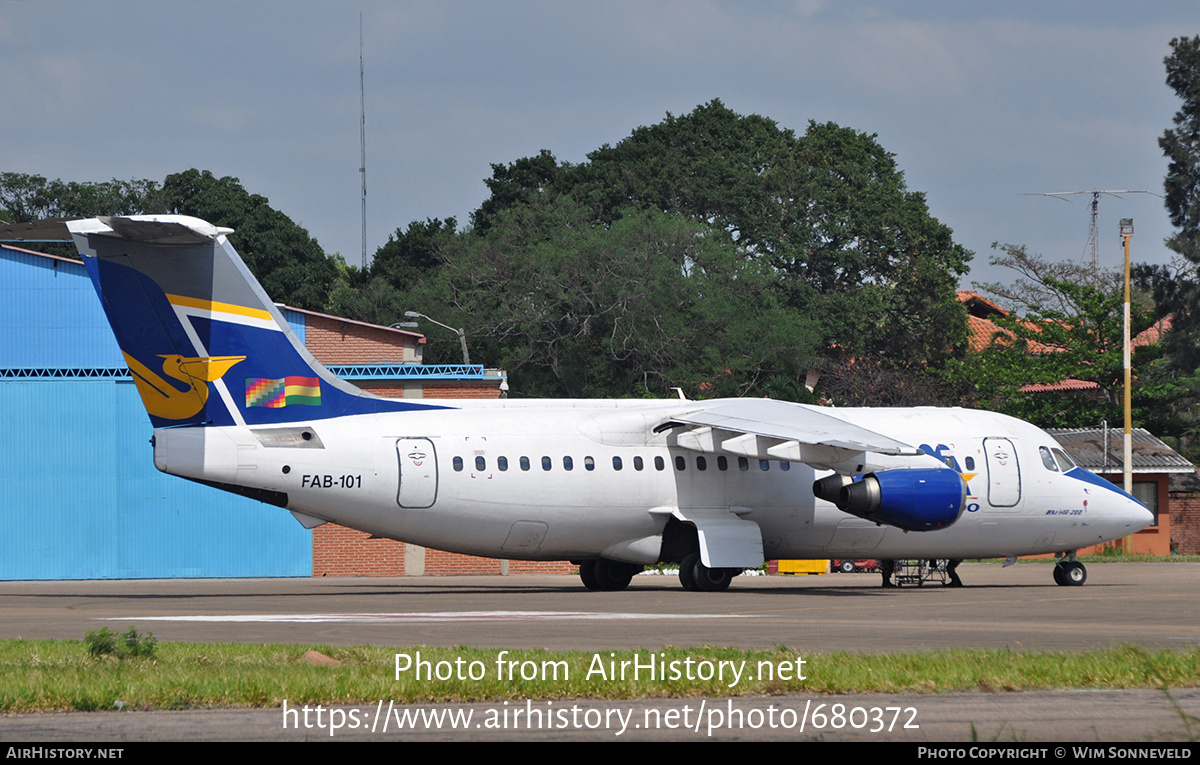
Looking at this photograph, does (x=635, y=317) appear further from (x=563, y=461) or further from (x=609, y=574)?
(x=563, y=461)

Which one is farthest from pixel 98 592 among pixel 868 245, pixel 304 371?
pixel 868 245

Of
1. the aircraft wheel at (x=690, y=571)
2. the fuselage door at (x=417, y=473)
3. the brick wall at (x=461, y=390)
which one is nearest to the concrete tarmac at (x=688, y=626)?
the aircraft wheel at (x=690, y=571)

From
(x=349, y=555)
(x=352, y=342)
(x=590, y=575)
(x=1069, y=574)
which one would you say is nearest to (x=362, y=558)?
(x=349, y=555)

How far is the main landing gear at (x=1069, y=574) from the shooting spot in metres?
28.6

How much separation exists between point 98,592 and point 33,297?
15965 mm

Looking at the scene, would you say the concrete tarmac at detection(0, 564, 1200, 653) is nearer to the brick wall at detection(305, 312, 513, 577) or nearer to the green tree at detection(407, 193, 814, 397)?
the brick wall at detection(305, 312, 513, 577)

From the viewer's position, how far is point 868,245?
7856 cm

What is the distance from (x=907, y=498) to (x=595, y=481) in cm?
589

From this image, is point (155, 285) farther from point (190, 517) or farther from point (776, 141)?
point (776, 141)

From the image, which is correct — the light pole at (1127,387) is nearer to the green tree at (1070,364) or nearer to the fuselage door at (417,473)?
the green tree at (1070,364)

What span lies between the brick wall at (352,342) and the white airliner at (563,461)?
2002cm

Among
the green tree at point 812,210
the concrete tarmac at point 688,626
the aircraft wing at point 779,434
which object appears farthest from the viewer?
the green tree at point 812,210

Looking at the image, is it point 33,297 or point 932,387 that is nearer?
point 33,297

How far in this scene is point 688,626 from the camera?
17.1 metres
